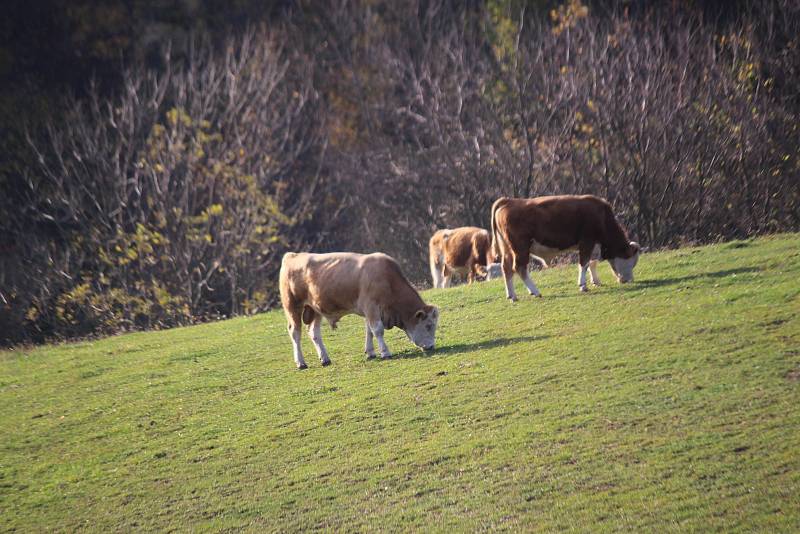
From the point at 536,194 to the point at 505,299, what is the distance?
15571 mm

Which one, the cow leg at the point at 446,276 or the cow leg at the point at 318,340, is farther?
the cow leg at the point at 446,276

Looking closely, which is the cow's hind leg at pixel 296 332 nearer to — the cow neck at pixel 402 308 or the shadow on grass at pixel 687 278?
the cow neck at pixel 402 308

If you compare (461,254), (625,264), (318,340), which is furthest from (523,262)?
(461,254)

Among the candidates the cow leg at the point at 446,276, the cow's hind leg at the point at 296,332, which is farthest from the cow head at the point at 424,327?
the cow leg at the point at 446,276

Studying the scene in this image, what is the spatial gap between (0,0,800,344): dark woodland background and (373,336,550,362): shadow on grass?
15.9 metres

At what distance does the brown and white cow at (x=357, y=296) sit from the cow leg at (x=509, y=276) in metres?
3.62

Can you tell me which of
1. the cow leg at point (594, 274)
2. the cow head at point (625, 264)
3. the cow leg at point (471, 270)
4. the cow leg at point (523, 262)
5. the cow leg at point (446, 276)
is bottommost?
the cow leg at point (446, 276)

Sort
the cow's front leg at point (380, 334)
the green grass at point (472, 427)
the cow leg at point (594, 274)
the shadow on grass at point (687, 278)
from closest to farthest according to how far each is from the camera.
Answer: the green grass at point (472, 427)
the cow's front leg at point (380, 334)
the shadow on grass at point (687, 278)
the cow leg at point (594, 274)

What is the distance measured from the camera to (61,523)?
13875 millimetres

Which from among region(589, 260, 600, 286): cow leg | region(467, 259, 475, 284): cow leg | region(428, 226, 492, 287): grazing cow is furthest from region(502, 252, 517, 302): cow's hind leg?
region(467, 259, 475, 284): cow leg

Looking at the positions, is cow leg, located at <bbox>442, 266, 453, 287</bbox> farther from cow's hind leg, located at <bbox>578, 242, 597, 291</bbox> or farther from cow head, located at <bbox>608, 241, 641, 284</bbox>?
cow head, located at <bbox>608, 241, 641, 284</bbox>

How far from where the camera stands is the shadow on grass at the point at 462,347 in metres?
18.4

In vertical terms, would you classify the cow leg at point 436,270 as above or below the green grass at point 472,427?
below

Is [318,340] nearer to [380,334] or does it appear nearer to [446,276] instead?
[380,334]
